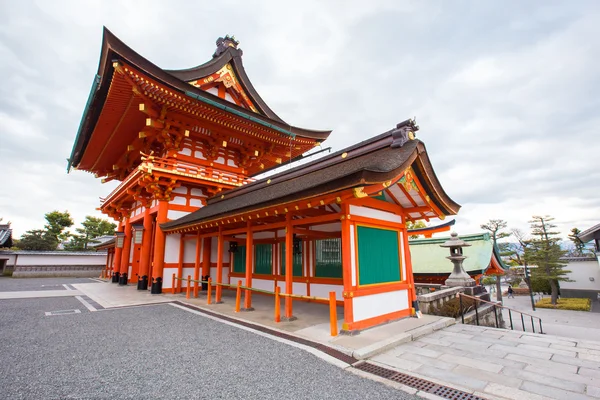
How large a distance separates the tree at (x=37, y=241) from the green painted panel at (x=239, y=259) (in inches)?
1186

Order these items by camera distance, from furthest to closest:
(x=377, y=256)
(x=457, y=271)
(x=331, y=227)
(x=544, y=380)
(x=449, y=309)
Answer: (x=457, y=271) → (x=331, y=227) → (x=449, y=309) → (x=377, y=256) → (x=544, y=380)

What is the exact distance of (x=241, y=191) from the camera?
10.3 metres

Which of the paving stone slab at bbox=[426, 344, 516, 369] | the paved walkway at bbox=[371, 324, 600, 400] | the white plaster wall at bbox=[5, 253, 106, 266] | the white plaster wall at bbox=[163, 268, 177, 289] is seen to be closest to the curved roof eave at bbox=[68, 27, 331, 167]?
the white plaster wall at bbox=[163, 268, 177, 289]

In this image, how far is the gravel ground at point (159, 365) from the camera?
121 inches

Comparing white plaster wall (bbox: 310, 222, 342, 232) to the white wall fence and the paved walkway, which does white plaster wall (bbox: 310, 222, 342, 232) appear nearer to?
the paved walkway

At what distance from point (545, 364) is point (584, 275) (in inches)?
1080

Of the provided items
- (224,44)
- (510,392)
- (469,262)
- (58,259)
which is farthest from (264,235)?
(58,259)

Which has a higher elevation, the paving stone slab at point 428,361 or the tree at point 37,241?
the tree at point 37,241

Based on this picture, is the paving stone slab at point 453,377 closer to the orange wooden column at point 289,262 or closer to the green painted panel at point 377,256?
the green painted panel at point 377,256

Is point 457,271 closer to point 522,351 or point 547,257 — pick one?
point 522,351

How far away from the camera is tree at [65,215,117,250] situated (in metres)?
35.1

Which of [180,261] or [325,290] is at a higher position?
[180,261]

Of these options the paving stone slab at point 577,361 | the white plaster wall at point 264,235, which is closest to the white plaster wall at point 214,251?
the white plaster wall at point 264,235

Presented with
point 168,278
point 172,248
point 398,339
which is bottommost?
point 398,339
